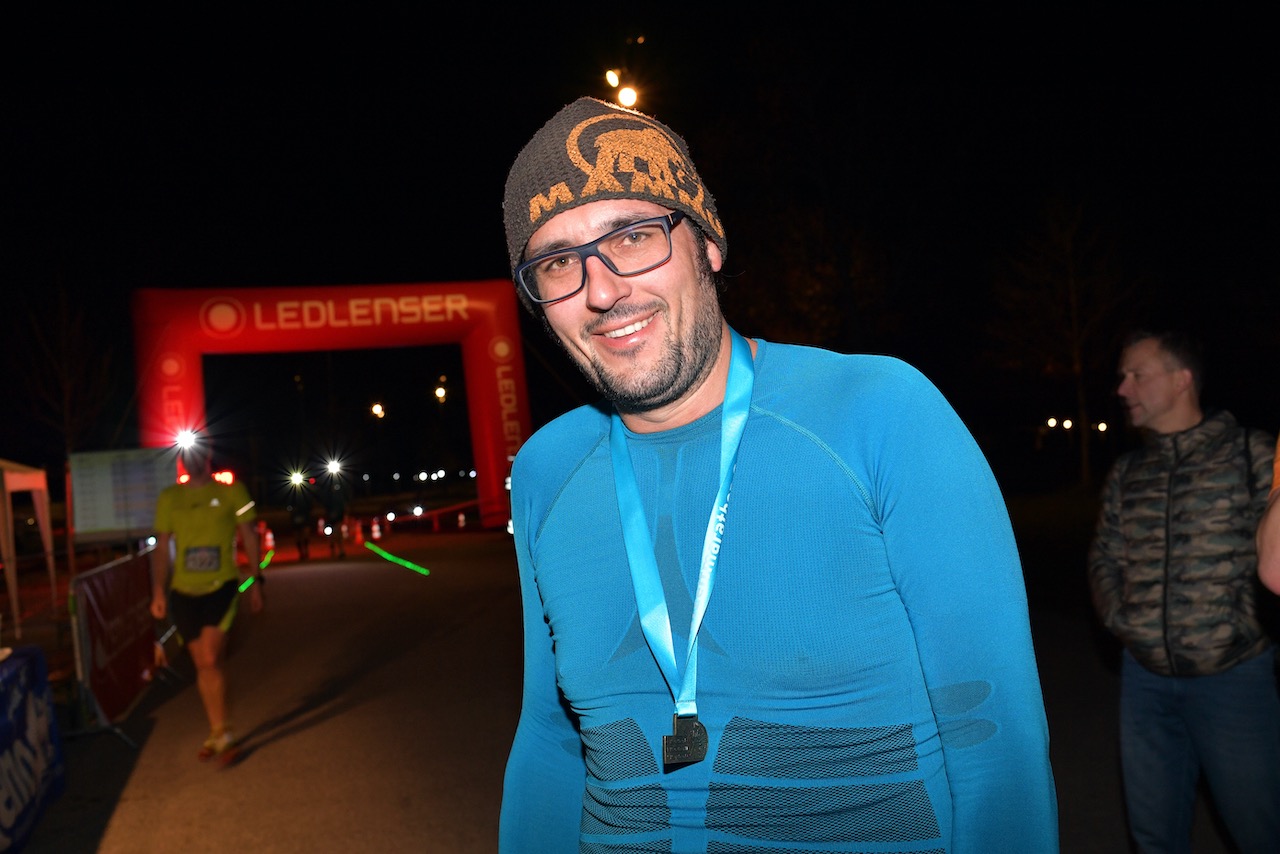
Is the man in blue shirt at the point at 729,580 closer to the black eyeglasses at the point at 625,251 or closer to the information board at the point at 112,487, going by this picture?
the black eyeglasses at the point at 625,251

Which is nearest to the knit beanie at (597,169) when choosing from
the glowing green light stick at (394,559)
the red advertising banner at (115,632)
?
the red advertising banner at (115,632)

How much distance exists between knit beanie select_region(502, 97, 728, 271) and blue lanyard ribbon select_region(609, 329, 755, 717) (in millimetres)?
311

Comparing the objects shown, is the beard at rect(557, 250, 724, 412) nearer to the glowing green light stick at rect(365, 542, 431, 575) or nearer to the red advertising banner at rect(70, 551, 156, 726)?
the red advertising banner at rect(70, 551, 156, 726)

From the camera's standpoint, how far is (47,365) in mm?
26578

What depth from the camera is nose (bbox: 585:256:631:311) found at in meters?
1.76

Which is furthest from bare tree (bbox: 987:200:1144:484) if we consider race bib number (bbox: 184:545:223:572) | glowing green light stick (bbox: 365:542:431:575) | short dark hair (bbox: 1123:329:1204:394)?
short dark hair (bbox: 1123:329:1204:394)

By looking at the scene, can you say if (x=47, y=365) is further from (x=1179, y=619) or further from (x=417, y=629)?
(x=1179, y=619)

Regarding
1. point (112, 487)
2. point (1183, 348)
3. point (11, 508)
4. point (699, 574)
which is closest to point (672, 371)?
point (699, 574)

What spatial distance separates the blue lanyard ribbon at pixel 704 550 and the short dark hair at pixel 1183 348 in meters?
2.45

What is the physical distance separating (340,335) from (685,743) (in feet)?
56.4

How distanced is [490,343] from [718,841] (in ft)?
57.4

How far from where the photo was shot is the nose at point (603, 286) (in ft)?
5.77

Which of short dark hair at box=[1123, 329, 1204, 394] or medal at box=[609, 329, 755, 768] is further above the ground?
short dark hair at box=[1123, 329, 1204, 394]

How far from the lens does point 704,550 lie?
165cm
